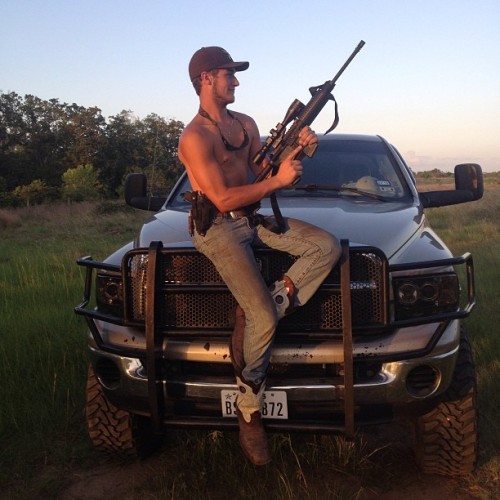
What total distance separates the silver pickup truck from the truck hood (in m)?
0.02

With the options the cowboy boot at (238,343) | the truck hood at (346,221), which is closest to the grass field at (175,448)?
the cowboy boot at (238,343)

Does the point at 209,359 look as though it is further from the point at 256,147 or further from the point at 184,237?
the point at 256,147

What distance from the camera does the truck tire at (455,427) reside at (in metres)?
2.94

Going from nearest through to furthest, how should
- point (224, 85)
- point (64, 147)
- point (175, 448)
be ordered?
point (224, 85) < point (175, 448) < point (64, 147)

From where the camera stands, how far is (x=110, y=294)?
3.04 metres

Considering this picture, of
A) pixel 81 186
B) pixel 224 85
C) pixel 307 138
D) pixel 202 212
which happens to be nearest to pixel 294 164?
pixel 307 138

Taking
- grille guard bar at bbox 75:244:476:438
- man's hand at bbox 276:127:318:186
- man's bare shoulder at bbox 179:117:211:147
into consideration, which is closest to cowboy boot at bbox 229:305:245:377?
grille guard bar at bbox 75:244:476:438

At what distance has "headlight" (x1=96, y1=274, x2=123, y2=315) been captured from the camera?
9.87 feet

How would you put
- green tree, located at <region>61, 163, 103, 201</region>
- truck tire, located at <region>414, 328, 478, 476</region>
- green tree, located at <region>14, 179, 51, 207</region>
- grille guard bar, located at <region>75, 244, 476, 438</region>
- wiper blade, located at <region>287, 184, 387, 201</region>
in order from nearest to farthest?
grille guard bar, located at <region>75, 244, 476, 438</region>, truck tire, located at <region>414, 328, 478, 476</region>, wiper blade, located at <region>287, 184, 387, 201</region>, green tree, located at <region>14, 179, 51, 207</region>, green tree, located at <region>61, 163, 103, 201</region>

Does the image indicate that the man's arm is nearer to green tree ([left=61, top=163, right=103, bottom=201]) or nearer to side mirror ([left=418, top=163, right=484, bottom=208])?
side mirror ([left=418, top=163, right=484, bottom=208])

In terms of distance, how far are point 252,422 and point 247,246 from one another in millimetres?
754

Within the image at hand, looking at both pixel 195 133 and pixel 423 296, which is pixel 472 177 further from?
pixel 195 133

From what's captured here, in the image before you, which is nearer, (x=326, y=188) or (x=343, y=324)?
(x=343, y=324)

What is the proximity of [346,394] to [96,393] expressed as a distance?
1362mm
